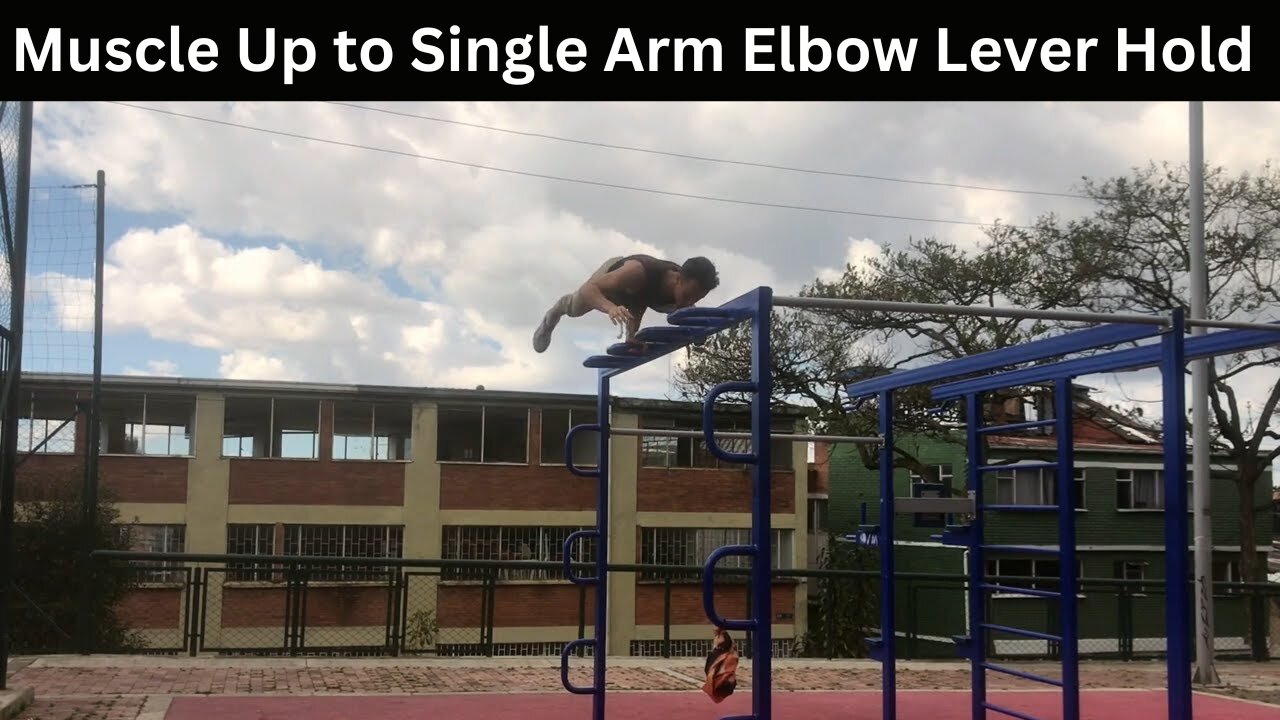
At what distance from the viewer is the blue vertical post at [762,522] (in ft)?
17.4

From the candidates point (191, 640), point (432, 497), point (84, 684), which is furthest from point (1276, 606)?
point (432, 497)

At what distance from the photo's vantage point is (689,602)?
31156mm

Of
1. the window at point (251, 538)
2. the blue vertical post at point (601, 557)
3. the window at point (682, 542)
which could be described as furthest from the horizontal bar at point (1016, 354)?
the window at point (251, 538)

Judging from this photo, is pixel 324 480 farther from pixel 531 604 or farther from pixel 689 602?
pixel 689 602

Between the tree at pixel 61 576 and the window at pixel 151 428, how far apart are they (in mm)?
5376

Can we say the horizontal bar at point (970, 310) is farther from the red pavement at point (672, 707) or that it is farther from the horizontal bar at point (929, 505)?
the red pavement at point (672, 707)

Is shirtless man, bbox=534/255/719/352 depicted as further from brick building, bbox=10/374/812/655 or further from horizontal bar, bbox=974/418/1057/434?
brick building, bbox=10/374/812/655

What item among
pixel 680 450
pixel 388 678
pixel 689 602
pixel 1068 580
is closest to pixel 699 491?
pixel 680 450

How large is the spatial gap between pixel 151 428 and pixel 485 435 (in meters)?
8.27

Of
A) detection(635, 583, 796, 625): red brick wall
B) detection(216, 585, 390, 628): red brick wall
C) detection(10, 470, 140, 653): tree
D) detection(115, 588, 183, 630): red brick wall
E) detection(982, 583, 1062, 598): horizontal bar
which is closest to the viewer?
detection(982, 583, 1062, 598): horizontal bar

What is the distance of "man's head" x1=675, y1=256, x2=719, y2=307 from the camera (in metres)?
7.78

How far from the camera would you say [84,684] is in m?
9.13

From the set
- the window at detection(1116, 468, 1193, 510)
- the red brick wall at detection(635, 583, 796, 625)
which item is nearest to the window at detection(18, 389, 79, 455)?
the red brick wall at detection(635, 583, 796, 625)

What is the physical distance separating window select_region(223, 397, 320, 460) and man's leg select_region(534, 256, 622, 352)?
890 inches
